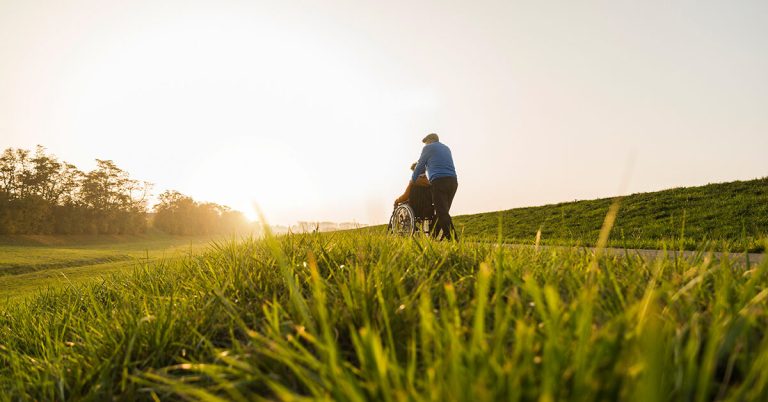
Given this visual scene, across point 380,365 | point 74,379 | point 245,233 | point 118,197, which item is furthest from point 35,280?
point 118,197

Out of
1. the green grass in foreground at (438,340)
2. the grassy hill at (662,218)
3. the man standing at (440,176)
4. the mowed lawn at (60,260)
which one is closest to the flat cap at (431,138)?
the man standing at (440,176)

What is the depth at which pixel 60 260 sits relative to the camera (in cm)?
2841

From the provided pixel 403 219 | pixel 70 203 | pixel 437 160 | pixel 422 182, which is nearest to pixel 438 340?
pixel 437 160

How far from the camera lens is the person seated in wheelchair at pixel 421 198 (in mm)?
9391

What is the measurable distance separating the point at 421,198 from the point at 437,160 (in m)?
1.07

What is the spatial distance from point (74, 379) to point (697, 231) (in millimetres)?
12148

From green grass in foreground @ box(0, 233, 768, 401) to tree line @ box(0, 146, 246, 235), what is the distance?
54.6 meters

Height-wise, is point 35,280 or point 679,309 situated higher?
point 679,309

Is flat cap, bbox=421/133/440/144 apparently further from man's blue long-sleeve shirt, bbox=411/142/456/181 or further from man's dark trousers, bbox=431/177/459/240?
man's dark trousers, bbox=431/177/459/240

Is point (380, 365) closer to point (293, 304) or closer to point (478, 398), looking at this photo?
point (478, 398)

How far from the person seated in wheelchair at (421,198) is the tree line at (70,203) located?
4852 cm

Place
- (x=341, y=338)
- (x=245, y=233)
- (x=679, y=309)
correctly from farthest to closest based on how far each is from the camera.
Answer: (x=245, y=233), (x=341, y=338), (x=679, y=309)

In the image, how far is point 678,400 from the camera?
0.94 meters

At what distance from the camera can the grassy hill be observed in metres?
9.22
